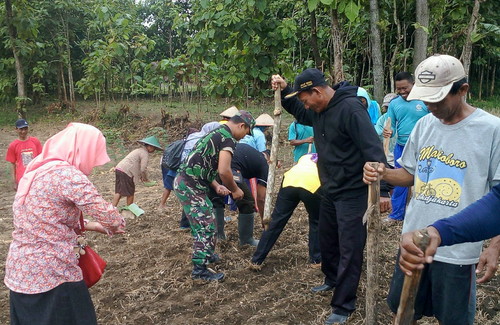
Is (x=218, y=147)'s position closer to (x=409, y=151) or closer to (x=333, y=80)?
(x=409, y=151)

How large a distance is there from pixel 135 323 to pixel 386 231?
306cm

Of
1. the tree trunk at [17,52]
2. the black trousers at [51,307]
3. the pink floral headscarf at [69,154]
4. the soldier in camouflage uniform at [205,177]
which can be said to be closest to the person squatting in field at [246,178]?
the soldier in camouflage uniform at [205,177]

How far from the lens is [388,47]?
11.5 metres

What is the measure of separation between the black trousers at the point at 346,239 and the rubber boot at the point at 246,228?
1.61 meters

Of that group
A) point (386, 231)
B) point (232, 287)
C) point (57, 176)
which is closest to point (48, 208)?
point (57, 176)

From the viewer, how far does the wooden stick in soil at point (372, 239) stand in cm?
252

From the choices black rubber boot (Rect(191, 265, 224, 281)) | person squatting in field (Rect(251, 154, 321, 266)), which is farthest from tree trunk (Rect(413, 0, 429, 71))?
black rubber boot (Rect(191, 265, 224, 281))

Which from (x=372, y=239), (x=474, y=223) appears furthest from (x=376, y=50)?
(x=474, y=223)

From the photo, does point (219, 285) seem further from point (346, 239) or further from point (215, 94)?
point (215, 94)

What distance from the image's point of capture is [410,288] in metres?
1.67

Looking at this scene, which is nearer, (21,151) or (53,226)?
(53,226)

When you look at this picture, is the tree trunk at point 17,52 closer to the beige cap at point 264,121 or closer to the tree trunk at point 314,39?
the tree trunk at point 314,39

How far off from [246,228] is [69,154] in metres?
2.89

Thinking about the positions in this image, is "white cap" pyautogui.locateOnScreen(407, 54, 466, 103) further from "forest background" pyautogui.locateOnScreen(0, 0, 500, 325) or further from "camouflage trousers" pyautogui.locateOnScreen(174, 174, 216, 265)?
"camouflage trousers" pyautogui.locateOnScreen(174, 174, 216, 265)
